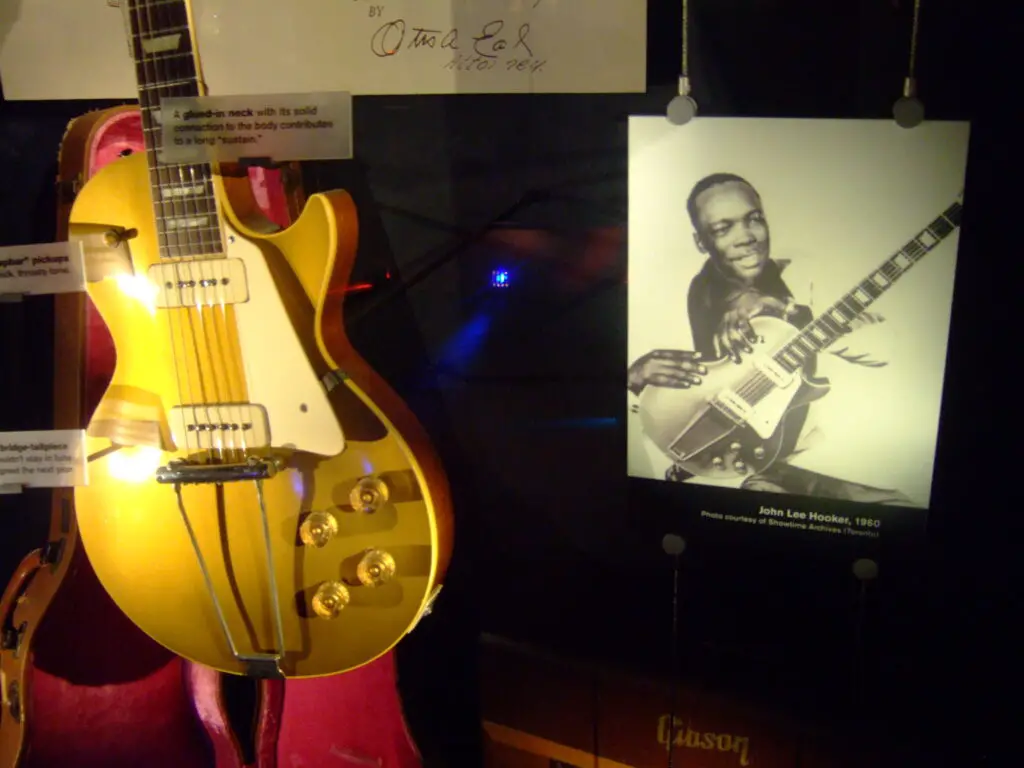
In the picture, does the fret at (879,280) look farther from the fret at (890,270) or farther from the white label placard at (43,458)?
the white label placard at (43,458)

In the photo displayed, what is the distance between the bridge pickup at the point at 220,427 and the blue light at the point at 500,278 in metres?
0.33

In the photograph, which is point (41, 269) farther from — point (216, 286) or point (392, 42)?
point (392, 42)

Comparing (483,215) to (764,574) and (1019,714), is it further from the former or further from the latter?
(1019,714)

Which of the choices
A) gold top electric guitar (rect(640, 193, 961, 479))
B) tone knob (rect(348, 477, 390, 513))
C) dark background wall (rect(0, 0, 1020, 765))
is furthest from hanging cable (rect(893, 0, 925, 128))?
tone knob (rect(348, 477, 390, 513))

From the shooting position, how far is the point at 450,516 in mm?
911

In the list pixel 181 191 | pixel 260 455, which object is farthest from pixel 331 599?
pixel 181 191

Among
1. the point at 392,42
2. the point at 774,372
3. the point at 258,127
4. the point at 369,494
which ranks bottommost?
the point at 369,494

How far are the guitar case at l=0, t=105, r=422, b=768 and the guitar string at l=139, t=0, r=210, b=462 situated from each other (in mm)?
131

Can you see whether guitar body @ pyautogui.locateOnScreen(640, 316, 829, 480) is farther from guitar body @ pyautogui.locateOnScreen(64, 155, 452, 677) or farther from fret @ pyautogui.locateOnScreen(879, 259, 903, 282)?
guitar body @ pyautogui.locateOnScreen(64, 155, 452, 677)

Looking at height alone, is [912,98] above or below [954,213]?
above

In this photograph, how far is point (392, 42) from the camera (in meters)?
0.92

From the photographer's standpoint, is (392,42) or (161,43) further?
(392,42)

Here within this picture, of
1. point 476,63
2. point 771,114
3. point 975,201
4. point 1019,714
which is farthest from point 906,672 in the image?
point 476,63

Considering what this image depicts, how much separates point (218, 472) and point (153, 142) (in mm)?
338
